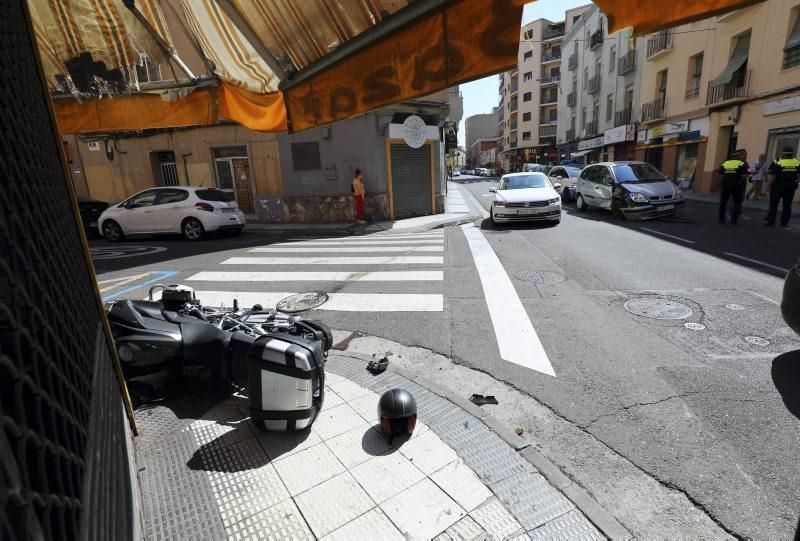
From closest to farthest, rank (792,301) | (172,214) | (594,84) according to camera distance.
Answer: (792,301) < (172,214) < (594,84)

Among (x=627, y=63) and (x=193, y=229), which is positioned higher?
(x=627, y=63)

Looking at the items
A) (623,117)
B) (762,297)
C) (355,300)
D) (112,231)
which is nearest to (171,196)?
(112,231)

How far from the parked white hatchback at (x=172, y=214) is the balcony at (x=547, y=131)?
179ft

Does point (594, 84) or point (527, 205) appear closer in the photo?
point (527, 205)

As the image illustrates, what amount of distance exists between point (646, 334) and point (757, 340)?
1035 millimetres

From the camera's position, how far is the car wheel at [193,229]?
12.7m

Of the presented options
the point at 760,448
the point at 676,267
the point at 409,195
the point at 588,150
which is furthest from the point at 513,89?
the point at 760,448

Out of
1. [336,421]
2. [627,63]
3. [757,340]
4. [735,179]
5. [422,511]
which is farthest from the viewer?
[627,63]

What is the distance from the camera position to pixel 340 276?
793 centimetres

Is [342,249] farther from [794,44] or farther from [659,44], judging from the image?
[659,44]

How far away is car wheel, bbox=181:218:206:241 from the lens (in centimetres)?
1273

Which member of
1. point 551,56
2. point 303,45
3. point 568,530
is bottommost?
point 568,530

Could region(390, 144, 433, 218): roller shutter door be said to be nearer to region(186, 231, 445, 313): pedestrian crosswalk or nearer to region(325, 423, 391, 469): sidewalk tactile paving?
region(186, 231, 445, 313): pedestrian crosswalk

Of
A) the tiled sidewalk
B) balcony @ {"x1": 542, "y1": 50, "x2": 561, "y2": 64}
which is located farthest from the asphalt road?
balcony @ {"x1": 542, "y1": 50, "x2": 561, "y2": 64}
